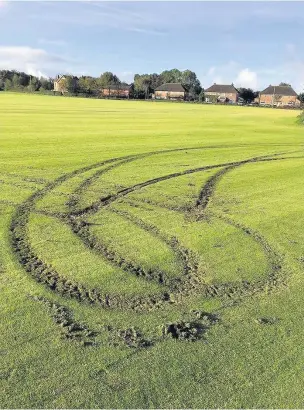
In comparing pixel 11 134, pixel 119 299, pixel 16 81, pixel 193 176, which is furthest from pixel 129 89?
pixel 119 299

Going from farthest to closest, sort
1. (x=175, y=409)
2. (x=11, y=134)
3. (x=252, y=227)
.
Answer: (x=11, y=134), (x=252, y=227), (x=175, y=409)

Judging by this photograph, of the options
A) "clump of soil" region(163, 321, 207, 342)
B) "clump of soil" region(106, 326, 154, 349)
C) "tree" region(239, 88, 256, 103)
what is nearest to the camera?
"clump of soil" region(106, 326, 154, 349)

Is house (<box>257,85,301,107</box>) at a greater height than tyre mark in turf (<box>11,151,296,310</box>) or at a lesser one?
greater

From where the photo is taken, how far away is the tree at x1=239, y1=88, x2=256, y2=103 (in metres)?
177

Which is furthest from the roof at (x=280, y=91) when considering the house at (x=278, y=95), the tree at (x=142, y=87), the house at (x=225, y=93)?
the tree at (x=142, y=87)

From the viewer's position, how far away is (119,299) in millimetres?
7348

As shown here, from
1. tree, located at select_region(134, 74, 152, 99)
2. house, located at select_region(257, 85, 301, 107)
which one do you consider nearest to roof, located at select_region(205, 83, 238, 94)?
house, located at select_region(257, 85, 301, 107)

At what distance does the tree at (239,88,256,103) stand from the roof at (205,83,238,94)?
313cm

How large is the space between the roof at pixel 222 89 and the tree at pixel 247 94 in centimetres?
313

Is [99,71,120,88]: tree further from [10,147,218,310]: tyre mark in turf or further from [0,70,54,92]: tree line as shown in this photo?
[10,147,218,310]: tyre mark in turf

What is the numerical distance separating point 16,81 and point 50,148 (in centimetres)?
14277

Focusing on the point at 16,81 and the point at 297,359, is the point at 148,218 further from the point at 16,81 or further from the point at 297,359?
the point at 16,81

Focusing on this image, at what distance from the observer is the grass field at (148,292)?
545 cm

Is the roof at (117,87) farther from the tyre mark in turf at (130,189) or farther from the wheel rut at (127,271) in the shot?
the wheel rut at (127,271)
